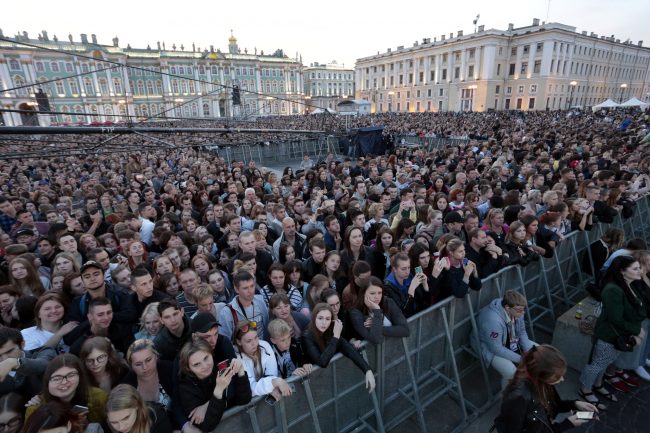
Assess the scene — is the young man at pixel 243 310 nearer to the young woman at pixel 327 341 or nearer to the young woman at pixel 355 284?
the young woman at pixel 327 341

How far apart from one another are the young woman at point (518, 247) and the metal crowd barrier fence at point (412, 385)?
17 cm

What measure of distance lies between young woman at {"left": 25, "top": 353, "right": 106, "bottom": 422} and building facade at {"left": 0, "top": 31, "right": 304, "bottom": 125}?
51.4m

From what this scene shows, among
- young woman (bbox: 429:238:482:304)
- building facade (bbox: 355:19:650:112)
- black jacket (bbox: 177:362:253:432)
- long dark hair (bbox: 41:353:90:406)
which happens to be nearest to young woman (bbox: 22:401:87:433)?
long dark hair (bbox: 41:353:90:406)

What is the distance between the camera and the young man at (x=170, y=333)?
313cm

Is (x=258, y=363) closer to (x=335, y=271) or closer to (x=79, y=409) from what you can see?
(x=79, y=409)

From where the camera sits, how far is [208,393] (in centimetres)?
265

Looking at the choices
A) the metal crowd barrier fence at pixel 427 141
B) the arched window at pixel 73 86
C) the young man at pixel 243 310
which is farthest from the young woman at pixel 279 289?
the arched window at pixel 73 86

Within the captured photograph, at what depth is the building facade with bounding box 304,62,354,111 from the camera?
102 meters

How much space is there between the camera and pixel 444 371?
4.46 meters

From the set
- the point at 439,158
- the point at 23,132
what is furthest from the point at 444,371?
the point at 439,158

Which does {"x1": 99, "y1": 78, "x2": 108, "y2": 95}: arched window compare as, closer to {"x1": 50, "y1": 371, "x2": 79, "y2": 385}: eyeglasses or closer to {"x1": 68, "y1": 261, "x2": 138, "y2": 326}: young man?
{"x1": 68, "y1": 261, "x2": 138, "y2": 326}: young man

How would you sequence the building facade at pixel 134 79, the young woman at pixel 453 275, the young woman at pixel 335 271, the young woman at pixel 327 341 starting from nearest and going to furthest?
1. the young woman at pixel 327 341
2. the young woman at pixel 453 275
3. the young woman at pixel 335 271
4. the building facade at pixel 134 79

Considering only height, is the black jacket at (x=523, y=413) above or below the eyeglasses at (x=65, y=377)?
below

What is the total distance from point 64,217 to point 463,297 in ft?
26.2
